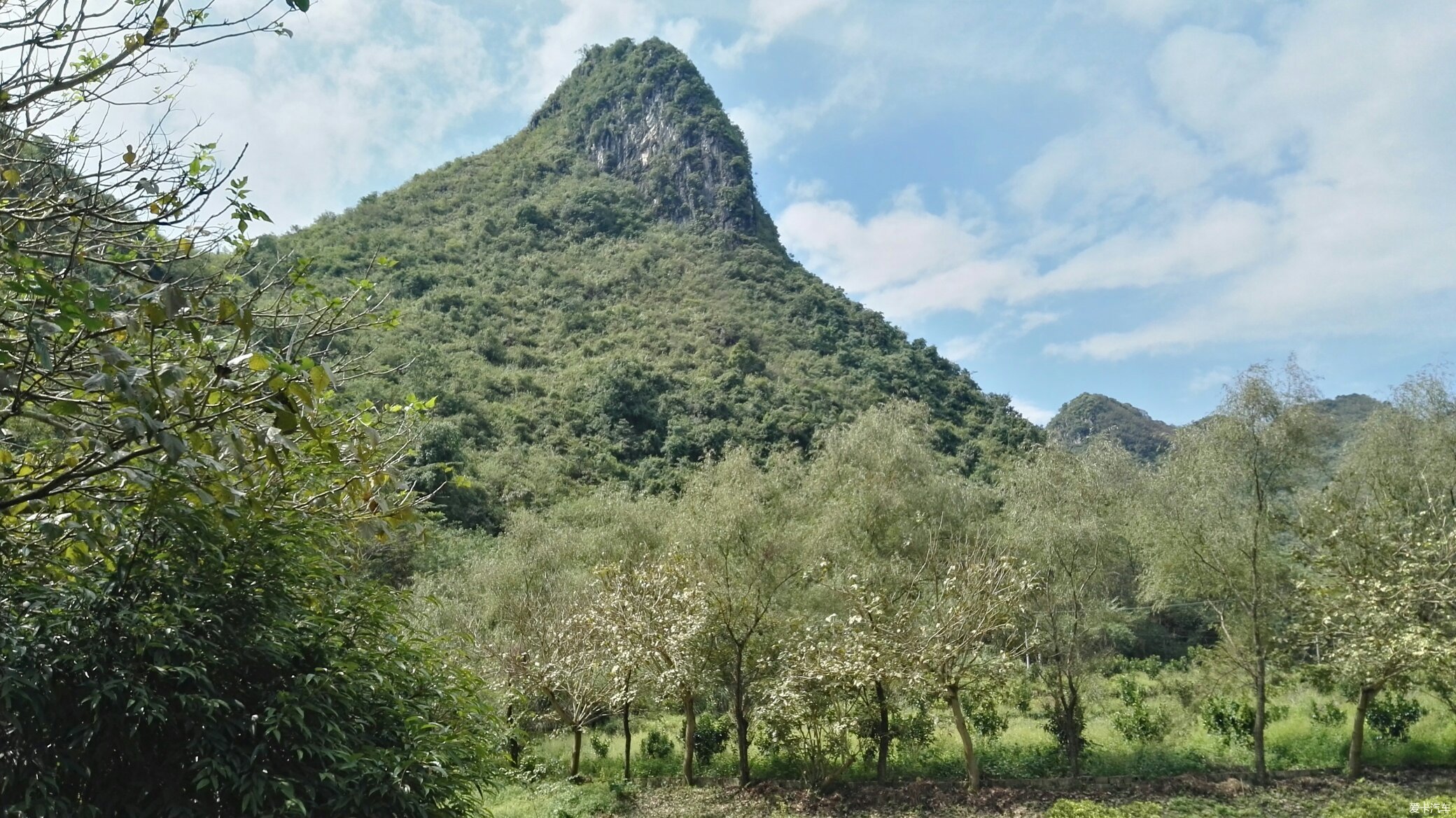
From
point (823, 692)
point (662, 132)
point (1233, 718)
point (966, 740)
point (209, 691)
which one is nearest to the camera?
point (209, 691)

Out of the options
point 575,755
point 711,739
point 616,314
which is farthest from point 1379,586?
point 616,314

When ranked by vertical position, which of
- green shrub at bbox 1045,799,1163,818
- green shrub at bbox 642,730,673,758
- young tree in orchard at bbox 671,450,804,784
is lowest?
green shrub at bbox 642,730,673,758

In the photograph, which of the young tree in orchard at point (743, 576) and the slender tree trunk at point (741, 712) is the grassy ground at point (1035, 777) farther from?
the young tree in orchard at point (743, 576)

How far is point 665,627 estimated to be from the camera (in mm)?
15203

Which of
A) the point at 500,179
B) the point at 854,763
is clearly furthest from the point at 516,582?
the point at 500,179

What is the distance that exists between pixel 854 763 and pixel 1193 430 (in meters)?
10.4

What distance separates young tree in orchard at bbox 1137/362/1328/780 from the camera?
47.7 ft

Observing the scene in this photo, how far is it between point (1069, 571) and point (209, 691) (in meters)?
17.0

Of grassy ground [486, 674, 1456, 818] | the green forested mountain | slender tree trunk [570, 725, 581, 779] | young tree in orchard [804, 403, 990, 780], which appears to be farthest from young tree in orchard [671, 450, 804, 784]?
the green forested mountain

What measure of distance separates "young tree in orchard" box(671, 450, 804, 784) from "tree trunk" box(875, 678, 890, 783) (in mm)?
2462

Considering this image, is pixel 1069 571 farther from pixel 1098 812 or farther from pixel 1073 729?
pixel 1098 812

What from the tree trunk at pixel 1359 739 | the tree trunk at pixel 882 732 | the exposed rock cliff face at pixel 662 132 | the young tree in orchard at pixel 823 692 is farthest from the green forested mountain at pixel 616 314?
the tree trunk at pixel 1359 739

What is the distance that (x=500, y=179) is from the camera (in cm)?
9438

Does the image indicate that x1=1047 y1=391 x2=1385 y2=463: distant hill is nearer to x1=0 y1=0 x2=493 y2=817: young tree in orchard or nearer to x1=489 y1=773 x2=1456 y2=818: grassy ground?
x1=489 y1=773 x2=1456 y2=818: grassy ground
